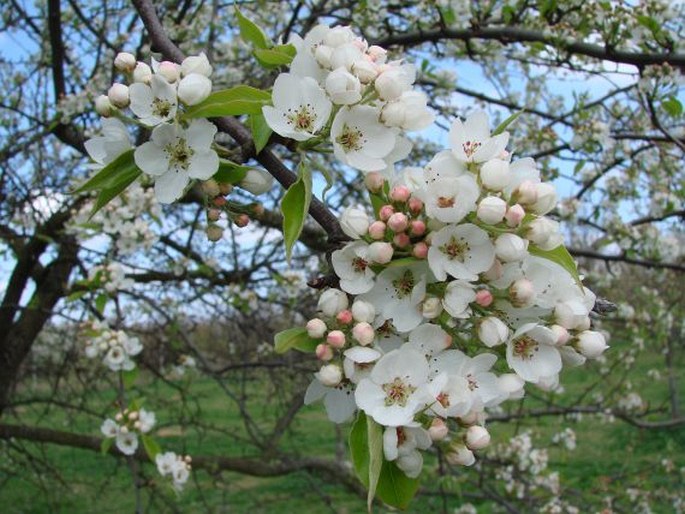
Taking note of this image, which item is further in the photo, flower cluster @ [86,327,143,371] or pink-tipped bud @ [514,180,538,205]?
flower cluster @ [86,327,143,371]

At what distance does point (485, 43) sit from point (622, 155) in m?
1.08

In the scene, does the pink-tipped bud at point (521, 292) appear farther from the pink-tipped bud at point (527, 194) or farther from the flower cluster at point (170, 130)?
the flower cluster at point (170, 130)

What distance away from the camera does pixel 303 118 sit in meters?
1.06

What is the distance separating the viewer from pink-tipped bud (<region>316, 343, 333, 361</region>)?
1.05 m

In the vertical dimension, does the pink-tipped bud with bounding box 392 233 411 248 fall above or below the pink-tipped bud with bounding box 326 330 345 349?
above

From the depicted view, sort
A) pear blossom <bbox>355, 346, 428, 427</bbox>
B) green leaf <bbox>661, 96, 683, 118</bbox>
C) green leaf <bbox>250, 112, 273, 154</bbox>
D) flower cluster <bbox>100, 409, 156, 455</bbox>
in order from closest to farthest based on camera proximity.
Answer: pear blossom <bbox>355, 346, 428, 427</bbox> → green leaf <bbox>250, 112, 273, 154</bbox> → green leaf <bbox>661, 96, 683, 118</bbox> → flower cluster <bbox>100, 409, 156, 455</bbox>

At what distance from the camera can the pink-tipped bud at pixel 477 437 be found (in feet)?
3.38

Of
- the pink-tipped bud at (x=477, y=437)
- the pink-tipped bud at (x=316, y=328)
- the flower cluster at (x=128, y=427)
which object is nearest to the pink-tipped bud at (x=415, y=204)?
the pink-tipped bud at (x=316, y=328)

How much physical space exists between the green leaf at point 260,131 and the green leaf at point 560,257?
0.42 meters

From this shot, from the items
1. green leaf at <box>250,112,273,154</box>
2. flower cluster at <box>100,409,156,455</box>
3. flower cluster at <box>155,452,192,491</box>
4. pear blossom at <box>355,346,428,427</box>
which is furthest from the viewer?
flower cluster at <box>155,452,192,491</box>

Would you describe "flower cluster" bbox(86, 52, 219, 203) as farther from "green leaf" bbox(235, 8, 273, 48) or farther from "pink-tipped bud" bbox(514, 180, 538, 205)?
"pink-tipped bud" bbox(514, 180, 538, 205)

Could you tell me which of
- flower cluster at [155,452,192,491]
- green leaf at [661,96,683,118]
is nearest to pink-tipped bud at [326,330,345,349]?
green leaf at [661,96,683,118]

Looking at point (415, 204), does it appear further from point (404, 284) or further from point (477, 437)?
point (477, 437)

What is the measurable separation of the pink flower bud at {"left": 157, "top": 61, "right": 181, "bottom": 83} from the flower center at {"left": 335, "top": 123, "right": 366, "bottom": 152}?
0.83 feet
